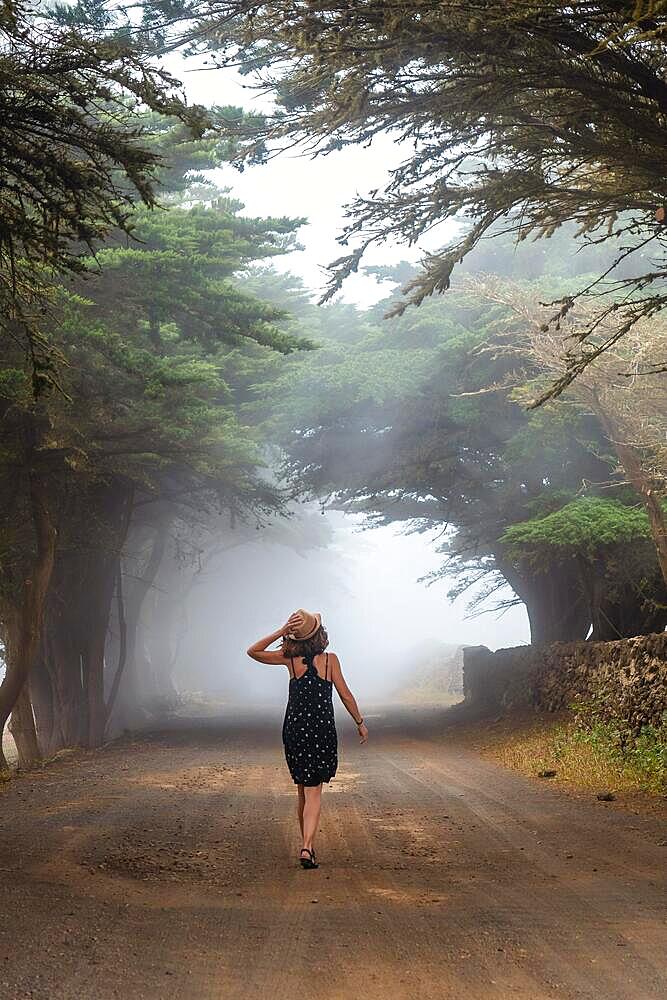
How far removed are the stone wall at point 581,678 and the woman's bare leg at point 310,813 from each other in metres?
7.52

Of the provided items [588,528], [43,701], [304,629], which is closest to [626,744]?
[588,528]

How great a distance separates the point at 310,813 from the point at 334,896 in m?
1.38

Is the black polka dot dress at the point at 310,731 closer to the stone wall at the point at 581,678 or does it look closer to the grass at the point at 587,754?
the grass at the point at 587,754

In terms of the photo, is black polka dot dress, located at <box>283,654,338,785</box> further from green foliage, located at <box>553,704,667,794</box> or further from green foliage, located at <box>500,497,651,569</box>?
green foliage, located at <box>500,497,651,569</box>

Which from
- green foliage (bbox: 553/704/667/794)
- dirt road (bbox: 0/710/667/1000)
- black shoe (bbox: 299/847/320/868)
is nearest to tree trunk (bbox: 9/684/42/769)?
dirt road (bbox: 0/710/667/1000)

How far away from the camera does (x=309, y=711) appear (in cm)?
838

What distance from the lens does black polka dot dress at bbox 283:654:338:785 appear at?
829 cm

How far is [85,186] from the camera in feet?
25.3

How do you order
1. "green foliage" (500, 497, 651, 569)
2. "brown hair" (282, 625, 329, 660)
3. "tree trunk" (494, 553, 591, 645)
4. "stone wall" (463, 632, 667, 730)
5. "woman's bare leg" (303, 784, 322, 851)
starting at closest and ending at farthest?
1. "woman's bare leg" (303, 784, 322, 851)
2. "brown hair" (282, 625, 329, 660)
3. "stone wall" (463, 632, 667, 730)
4. "green foliage" (500, 497, 651, 569)
5. "tree trunk" (494, 553, 591, 645)

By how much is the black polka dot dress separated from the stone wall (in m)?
7.38

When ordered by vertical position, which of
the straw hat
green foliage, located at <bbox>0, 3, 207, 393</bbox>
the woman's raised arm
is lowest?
the woman's raised arm

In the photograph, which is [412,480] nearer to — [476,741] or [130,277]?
[476,741]

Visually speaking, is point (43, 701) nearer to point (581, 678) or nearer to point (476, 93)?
point (581, 678)

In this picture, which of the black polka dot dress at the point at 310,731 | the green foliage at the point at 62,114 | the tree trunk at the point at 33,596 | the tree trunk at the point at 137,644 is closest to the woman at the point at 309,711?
the black polka dot dress at the point at 310,731
